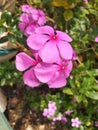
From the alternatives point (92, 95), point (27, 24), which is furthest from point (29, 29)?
point (92, 95)

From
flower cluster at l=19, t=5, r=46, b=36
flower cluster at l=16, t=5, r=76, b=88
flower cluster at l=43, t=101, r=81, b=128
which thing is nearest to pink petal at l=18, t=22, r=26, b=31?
flower cluster at l=19, t=5, r=46, b=36

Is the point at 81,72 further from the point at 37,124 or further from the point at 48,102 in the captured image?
the point at 37,124

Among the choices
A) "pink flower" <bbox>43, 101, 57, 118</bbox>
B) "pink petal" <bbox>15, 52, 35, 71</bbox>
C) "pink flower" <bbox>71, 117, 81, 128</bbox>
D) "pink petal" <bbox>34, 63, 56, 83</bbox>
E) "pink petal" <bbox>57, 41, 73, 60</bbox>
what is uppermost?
"pink petal" <bbox>57, 41, 73, 60</bbox>

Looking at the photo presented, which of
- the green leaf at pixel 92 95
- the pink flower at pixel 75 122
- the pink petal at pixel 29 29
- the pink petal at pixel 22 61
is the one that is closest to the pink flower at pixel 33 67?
the pink petal at pixel 22 61

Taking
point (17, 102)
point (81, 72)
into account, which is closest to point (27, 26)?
point (81, 72)

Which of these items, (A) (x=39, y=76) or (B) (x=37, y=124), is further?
(B) (x=37, y=124)

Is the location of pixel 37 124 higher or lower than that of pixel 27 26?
lower

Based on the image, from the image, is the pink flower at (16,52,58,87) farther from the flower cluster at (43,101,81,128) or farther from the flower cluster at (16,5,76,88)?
the flower cluster at (43,101,81,128)
